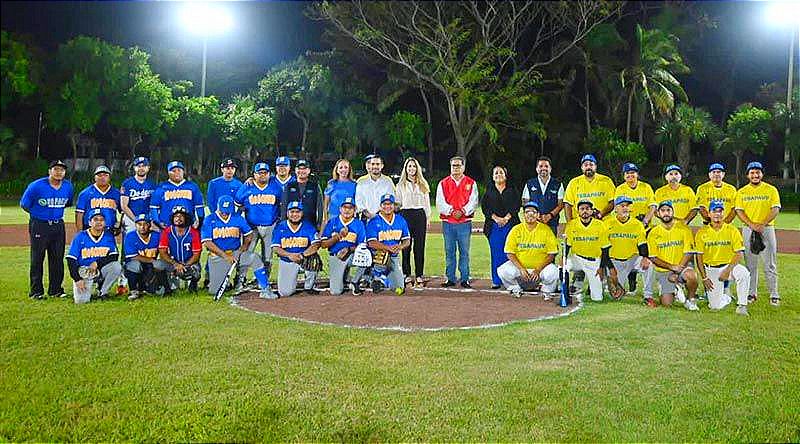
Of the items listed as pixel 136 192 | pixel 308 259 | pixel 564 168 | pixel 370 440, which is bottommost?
pixel 370 440

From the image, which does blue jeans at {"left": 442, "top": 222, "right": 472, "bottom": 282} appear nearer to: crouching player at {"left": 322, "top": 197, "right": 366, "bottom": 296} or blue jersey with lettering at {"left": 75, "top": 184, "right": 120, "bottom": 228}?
crouching player at {"left": 322, "top": 197, "right": 366, "bottom": 296}

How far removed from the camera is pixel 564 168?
41156 millimetres

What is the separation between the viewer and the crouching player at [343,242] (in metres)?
9.27

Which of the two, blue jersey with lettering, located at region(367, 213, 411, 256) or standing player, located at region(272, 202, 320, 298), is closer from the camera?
standing player, located at region(272, 202, 320, 298)

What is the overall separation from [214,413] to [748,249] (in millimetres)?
7126

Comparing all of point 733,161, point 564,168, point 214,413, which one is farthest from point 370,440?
point 733,161

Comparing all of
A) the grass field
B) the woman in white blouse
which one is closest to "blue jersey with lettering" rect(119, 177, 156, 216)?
the grass field

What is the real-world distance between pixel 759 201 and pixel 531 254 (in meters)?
2.86

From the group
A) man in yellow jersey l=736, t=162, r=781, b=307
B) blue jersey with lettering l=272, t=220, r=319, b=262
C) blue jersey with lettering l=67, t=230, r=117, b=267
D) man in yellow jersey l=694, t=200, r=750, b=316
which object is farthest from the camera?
blue jersey with lettering l=272, t=220, r=319, b=262

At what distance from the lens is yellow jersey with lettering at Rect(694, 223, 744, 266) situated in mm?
8461

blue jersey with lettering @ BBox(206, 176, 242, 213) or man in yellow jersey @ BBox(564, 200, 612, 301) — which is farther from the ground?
blue jersey with lettering @ BBox(206, 176, 242, 213)

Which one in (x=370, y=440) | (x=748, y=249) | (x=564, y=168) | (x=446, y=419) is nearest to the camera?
(x=370, y=440)

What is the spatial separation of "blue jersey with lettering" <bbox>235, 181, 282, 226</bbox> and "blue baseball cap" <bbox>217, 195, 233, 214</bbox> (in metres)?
0.16

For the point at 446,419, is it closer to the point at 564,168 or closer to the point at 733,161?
the point at 564,168
